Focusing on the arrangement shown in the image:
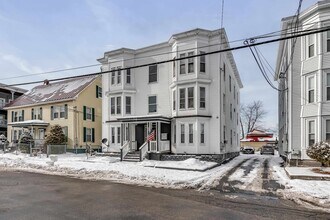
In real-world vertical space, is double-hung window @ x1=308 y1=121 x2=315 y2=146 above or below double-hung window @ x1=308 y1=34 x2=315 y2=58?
below

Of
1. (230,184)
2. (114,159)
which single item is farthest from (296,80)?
(114,159)

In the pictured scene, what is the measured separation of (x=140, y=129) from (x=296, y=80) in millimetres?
12136

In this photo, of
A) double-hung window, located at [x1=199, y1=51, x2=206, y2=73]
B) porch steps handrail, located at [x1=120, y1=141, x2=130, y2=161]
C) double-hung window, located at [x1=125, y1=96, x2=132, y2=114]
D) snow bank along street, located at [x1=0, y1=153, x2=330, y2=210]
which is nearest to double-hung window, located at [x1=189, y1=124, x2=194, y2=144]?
snow bank along street, located at [x1=0, y1=153, x2=330, y2=210]

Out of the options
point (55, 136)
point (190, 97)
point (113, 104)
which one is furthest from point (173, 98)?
point (55, 136)

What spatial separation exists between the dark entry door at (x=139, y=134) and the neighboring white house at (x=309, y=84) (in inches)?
438

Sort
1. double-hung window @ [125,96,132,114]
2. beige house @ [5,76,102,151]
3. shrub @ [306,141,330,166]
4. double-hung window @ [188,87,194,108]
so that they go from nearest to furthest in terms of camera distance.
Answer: shrub @ [306,141,330,166] → double-hung window @ [188,87,194,108] → double-hung window @ [125,96,132,114] → beige house @ [5,76,102,151]

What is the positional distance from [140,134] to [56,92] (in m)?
15.3

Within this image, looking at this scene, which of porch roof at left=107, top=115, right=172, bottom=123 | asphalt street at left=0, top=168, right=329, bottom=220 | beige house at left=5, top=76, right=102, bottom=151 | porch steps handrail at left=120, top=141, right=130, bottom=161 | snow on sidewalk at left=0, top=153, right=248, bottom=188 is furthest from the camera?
beige house at left=5, top=76, right=102, bottom=151

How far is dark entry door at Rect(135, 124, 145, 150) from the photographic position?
24.1 metres

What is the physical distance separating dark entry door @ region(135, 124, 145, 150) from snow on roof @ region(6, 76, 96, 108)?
10262mm

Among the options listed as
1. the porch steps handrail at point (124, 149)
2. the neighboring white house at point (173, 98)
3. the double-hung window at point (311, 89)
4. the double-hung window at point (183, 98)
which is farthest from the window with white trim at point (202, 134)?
the double-hung window at point (311, 89)

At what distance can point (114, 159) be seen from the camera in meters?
21.8

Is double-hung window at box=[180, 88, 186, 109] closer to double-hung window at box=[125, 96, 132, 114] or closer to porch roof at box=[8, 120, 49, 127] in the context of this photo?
double-hung window at box=[125, 96, 132, 114]

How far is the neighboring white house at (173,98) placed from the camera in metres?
21.3
